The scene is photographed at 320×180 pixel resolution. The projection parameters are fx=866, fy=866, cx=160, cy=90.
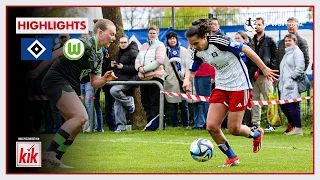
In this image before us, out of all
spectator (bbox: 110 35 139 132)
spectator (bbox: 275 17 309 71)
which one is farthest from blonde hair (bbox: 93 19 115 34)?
spectator (bbox: 275 17 309 71)

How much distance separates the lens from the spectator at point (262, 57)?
13.0 m

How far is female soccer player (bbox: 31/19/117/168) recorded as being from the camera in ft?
31.2

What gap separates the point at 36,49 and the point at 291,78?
4926 mm

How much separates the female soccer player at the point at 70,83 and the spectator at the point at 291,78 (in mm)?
3999

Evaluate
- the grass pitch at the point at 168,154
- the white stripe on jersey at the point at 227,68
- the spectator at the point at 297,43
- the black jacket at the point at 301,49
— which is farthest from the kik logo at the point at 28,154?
the black jacket at the point at 301,49

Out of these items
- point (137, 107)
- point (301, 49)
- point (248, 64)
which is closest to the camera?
point (301, 49)

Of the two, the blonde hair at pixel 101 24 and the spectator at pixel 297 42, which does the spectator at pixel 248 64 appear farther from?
the blonde hair at pixel 101 24

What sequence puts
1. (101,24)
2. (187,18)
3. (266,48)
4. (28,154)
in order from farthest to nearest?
(187,18), (266,48), (101,24), (28,154)

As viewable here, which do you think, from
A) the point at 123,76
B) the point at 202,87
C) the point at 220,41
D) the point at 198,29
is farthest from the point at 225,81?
the point at 123,76

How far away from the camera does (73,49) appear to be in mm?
9508

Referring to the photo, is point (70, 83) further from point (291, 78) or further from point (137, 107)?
point (291, 78)

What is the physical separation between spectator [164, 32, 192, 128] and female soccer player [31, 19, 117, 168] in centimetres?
403

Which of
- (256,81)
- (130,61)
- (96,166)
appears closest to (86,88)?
(130,61)

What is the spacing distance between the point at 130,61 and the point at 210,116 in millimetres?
3677
